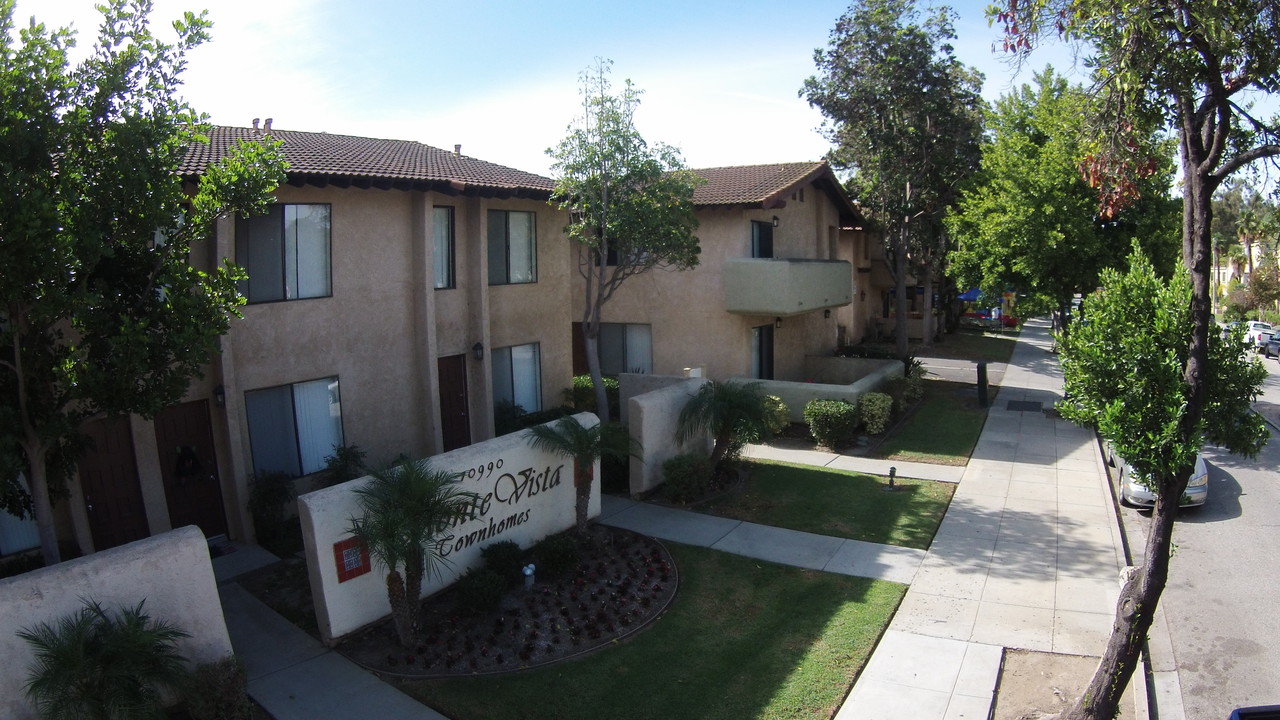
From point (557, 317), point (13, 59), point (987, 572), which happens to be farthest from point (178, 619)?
point (557, 317)

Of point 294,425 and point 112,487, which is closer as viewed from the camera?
point 112,487

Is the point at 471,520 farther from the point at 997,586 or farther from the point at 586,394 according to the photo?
the point at 586,394

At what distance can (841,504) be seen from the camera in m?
14.1

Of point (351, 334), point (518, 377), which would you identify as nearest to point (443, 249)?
point (351, 334)

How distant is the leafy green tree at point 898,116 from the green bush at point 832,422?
9.78m

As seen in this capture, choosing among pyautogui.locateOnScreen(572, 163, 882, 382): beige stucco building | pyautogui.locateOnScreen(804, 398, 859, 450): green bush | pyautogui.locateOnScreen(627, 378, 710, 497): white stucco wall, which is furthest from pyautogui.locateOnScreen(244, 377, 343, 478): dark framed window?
pyautogui.locateOnScreen(804, 398, 859, 450): green bush

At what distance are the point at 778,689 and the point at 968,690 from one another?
1.92 meters

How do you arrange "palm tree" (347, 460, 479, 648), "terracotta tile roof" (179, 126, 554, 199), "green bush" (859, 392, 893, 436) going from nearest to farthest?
1. "palm tree" (347, 460, 479, 648)
2. "terracotta tile roof" (179, 126, 554, 199)
3. "green bush" (859, 392, 893, 436)

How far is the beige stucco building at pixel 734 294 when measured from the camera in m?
20.6

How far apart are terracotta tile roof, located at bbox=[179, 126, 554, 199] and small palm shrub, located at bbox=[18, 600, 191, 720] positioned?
6321mm

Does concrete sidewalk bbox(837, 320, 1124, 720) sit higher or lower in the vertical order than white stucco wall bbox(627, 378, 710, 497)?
lower

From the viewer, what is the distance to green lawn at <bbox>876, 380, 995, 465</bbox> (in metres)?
17.7

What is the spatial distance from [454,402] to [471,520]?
5272mm

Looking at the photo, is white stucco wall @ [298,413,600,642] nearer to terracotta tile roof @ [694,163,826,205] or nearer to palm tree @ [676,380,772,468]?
palm tree @ [676,380,772,468]
